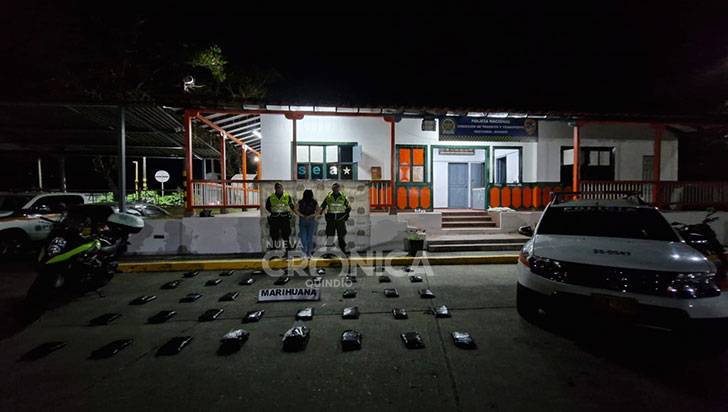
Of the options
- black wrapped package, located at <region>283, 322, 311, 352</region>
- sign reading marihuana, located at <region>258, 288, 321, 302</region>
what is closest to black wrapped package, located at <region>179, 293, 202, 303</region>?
sign reading marihuana, located at <region>258, 288, 321, 302</region>

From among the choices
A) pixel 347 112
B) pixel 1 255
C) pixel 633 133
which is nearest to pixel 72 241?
pixel 1 255

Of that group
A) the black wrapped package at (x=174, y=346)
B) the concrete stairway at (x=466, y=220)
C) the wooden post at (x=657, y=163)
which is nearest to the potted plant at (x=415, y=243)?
the concrete stairway at (x=466, y=220)

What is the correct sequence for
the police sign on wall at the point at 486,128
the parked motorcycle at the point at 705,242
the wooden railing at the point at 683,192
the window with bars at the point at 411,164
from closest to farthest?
the parked motorcycle at the point at 705,242
the police sign on wall at the point at 486,128
the wooden railing at the point at 683,192
the window with bars at the point at 411,164

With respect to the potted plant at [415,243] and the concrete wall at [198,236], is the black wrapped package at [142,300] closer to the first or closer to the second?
the concrete wall at [198,236]

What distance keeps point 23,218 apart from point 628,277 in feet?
41.6

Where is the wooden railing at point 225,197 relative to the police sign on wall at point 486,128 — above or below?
below

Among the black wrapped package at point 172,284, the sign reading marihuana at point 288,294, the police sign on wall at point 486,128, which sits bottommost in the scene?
the black wrapped package at point 172,284

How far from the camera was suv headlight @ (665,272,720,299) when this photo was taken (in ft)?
9.82

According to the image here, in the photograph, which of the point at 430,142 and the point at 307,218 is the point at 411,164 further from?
the point at 307,218

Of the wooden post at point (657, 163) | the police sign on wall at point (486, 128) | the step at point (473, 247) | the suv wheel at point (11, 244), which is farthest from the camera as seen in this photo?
the wooden post at point (657, 163)

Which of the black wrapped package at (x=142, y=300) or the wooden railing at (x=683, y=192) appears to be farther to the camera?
the wooden railing at (x=683, y=192)

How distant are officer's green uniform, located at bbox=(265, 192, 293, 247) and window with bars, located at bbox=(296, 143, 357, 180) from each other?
3980 mm

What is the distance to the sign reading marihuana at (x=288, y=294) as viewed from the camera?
5125 mm

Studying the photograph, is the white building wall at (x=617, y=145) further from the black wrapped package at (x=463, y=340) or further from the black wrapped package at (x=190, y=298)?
the black wrapped package at (x=190, y=298)
